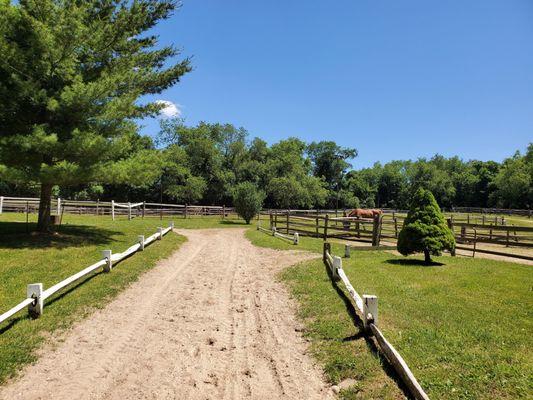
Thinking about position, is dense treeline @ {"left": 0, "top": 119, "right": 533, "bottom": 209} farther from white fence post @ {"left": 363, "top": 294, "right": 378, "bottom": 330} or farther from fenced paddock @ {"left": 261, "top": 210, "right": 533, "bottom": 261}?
white fence post @ {"left": 363, "top": 294, "right": 378, "bottom": 330}

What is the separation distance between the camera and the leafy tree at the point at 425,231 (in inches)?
502

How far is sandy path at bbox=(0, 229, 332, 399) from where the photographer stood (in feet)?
16.8

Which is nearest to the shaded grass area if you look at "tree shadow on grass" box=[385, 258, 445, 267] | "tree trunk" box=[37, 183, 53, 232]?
"tree trunk" box=[37, 183, 53, 232]

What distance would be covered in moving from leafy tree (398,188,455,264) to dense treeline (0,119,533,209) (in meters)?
23.3

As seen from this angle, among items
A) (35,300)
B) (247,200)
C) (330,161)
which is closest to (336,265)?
(35,300)

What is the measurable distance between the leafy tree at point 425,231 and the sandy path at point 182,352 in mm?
4982

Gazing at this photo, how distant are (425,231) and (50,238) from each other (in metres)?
13.4

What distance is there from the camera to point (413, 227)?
12969mm

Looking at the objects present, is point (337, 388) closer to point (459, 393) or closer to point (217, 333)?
point (459, 393)

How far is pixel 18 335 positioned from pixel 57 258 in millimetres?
6110

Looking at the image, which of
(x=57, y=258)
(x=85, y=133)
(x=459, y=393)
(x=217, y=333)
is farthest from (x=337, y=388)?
(x=85, y=133)

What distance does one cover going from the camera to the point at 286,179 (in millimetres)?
66062

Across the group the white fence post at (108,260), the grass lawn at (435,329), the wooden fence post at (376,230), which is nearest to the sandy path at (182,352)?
the grass lawn at (435,329)

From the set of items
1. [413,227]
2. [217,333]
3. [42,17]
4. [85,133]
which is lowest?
[217,333]
